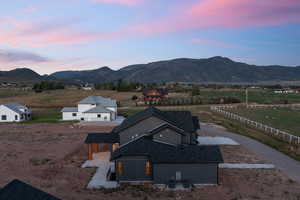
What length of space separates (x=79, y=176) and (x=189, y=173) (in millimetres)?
7557

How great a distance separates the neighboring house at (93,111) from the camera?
48.0 meters

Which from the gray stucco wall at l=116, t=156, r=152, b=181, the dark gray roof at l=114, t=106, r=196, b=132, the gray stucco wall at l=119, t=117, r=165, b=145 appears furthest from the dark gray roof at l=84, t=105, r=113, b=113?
the gray stucco wall at l=116, t=156, r=152, b=181

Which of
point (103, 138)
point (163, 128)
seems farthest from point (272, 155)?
point (103, 138)

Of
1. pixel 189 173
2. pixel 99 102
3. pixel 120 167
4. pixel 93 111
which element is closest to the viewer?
pixel 189 173

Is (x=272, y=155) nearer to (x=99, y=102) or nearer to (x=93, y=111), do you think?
(x=93, y=111)

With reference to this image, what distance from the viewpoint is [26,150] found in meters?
28.3

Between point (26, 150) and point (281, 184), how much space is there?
22.3 meters

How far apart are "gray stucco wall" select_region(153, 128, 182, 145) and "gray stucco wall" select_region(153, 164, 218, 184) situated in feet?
14.8

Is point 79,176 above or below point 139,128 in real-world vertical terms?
below

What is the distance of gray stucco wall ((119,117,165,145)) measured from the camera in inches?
954

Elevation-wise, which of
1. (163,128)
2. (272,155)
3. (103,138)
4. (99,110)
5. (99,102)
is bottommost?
(272,155)

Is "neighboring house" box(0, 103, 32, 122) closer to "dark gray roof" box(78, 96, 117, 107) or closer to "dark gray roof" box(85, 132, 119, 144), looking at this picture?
"dark gray roof" box(78, 96, 117, 107)

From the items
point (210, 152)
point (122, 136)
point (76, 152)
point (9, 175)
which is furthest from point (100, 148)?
point (210, 152)

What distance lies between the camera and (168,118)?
25.7 m
